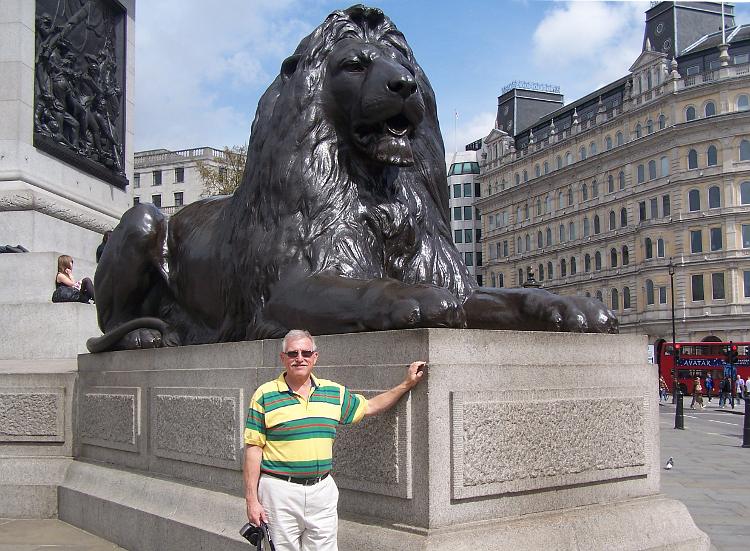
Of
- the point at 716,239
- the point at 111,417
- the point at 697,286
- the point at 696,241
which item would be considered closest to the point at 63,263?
the point at 111,417

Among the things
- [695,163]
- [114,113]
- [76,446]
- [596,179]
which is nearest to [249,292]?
[76,446]

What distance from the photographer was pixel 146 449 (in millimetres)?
5668

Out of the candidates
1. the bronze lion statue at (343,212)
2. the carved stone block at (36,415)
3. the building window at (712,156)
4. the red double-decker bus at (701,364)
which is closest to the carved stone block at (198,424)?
the bronze lion statue at (343,212)

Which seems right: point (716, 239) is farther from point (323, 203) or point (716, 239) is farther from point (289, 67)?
point (323, 203)

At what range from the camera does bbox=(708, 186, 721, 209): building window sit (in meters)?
61.0

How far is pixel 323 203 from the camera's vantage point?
4754 millimetres

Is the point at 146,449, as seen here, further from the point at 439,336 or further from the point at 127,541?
the point at 439,336

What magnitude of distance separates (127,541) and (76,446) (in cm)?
149

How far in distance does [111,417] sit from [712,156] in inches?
2435

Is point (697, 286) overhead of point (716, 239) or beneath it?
beneath

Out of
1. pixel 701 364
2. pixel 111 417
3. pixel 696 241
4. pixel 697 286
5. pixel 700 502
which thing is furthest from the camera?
pixel 696 241

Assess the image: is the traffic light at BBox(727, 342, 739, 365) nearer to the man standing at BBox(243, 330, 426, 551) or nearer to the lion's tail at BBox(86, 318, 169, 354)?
the lion's tail at BBox(86, 318, 169, 354)

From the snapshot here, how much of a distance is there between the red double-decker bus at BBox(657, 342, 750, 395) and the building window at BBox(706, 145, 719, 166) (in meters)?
20.7

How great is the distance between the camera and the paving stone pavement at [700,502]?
5.54 m
